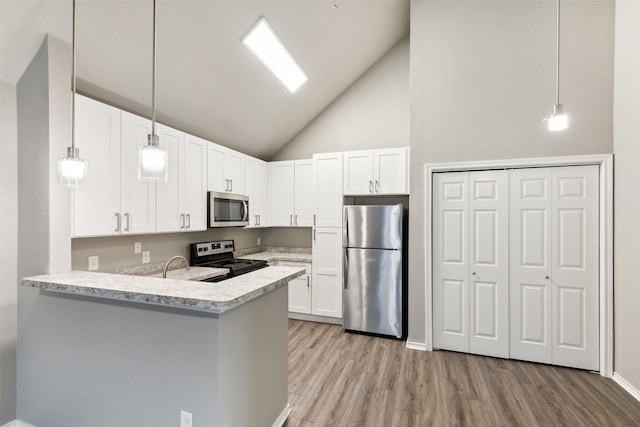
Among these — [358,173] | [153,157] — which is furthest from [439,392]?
[153,157]

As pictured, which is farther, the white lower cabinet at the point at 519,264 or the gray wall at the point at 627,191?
the white lower cabinet at the point at 519,264

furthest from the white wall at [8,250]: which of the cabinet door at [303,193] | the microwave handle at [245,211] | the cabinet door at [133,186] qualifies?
the cabinet door at [303,193]

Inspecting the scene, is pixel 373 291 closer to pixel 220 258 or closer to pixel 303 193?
pixel 303 193

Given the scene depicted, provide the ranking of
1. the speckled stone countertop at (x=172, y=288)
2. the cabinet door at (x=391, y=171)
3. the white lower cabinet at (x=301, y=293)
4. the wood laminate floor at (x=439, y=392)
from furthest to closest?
the white lower cabinet at (x=301, y=293)
the cabinet door at (x=391, y=171)
the wood laminate floor at (x=439, y=392)
the speckled stone countertop at (x=172, y=288)

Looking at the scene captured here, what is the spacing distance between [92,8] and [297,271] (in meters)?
2.26

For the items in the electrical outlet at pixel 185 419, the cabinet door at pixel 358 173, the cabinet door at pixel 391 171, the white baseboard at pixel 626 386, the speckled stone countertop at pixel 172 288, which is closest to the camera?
the speckled stone countertop at pixel 172 288

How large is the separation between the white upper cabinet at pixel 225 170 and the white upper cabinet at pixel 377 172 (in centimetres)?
144

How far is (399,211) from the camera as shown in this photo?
11.6ft

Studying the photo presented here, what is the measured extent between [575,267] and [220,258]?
398cm

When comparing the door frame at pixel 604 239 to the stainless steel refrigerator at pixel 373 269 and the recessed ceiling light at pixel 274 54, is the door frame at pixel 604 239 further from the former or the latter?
the recessed ceiling light at pixel 274 54

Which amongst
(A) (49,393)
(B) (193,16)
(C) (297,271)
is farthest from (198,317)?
(B) (193,16)

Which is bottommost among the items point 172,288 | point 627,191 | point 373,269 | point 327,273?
point 327,273

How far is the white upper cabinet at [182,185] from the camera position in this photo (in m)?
2.85

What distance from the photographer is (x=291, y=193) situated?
458cm
